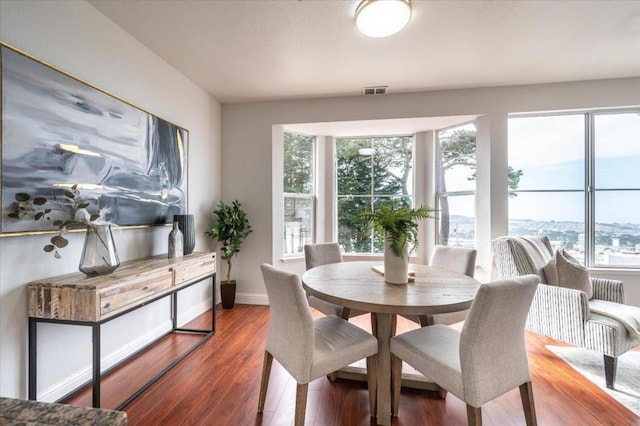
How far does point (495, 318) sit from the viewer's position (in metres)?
1.24

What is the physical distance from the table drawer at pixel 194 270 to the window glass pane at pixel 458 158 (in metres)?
3.15

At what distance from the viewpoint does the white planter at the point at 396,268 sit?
181 centimetres

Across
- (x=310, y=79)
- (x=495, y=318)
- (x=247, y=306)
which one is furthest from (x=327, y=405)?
(x=310, y=79)

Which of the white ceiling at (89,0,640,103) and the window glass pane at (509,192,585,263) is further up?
the white ceiling at (89,0,640,103)

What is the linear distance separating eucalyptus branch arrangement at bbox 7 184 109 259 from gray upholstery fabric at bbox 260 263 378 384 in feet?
3.78

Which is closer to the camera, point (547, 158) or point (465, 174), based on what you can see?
point (547, 158)

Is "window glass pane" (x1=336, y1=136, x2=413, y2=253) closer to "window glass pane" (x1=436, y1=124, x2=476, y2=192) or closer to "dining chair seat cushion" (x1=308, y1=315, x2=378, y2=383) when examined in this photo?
"window glass pane" (x1=436, y1=124, x2=476, y2=192)

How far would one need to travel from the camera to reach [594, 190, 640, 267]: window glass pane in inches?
124

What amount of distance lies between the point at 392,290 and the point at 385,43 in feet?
6.76

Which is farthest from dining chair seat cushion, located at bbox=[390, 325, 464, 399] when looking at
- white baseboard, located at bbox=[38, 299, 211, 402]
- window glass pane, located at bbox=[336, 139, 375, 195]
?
window glass pane, located at bbox=[336, 139, 375, 195]

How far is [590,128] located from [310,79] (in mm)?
3308

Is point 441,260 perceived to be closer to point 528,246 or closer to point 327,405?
point 528,246

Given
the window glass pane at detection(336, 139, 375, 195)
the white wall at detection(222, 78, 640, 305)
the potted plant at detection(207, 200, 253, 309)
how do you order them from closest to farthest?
A: the white wall at detection(222, 78, 640, 305)
the potted plant at detection(207, 200, 253, 309)
the window glass pane at detection(336, 139, 375, 195)

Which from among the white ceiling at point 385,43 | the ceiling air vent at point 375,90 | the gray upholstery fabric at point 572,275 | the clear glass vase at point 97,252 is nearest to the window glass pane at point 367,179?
the ceiling air vent at point 375,90
